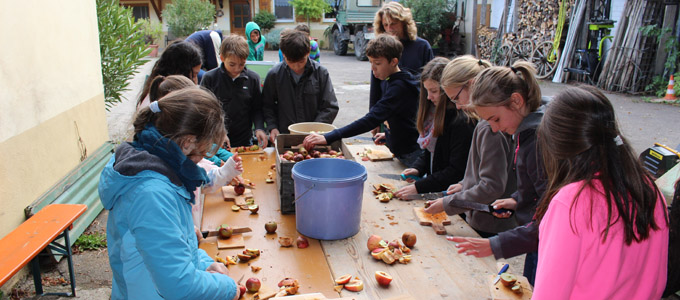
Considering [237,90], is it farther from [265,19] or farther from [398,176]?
[265,19]

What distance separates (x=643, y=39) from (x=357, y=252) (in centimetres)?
1096

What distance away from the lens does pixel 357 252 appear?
202cm

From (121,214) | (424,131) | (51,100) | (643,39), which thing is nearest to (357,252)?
(121,214)

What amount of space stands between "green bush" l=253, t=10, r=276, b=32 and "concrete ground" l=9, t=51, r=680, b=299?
10813mm

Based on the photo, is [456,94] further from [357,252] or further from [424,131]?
[357,252]

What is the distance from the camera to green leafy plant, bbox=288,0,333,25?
25.0m

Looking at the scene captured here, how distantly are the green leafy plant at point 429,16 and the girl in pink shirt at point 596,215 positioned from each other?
1757 cm

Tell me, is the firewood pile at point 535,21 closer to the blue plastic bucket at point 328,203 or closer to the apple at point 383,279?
the blue plastic bucket at point 328,203

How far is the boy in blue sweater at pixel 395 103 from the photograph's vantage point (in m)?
3.27

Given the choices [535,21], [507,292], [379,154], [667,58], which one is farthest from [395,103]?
[535,21]

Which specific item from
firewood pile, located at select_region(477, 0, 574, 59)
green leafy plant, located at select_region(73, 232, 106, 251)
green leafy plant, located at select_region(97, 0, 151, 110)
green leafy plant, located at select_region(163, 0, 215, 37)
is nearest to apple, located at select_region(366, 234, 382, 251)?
green leafy plant, located at select_region(73, 232, 106, 251)

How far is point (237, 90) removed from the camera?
380 cm

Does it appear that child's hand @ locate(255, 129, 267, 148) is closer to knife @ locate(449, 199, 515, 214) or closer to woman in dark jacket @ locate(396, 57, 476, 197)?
Answer: woman in dark jacket @ locate(396, 57, 476, 197)

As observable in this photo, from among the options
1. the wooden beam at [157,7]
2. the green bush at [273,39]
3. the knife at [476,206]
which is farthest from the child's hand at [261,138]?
the wooden beam at [157,7]
